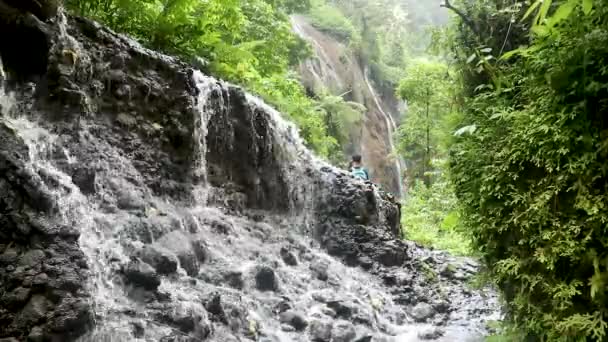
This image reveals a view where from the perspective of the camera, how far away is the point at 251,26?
1291 cm

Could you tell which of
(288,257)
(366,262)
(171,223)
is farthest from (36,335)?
(366,262)

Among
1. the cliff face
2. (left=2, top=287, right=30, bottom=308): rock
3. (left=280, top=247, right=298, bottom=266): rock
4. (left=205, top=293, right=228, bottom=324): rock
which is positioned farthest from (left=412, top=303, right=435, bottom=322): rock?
the cliff face

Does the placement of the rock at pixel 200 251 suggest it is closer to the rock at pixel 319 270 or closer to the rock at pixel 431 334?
the rock at pixel 319 270

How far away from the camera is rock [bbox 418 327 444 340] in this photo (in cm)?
693

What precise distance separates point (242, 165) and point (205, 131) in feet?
3.56

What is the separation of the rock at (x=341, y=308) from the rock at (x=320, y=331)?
580 mm

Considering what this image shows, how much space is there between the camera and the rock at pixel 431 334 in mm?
6925

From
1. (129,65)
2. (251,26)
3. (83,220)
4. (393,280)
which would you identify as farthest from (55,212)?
(251,26)

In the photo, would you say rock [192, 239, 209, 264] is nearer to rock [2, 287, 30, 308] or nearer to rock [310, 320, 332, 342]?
rock [310, 320, 332, 342]

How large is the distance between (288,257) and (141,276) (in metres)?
3.15

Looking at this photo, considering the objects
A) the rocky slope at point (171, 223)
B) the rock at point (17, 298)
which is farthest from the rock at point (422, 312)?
the rock at point (17, 298)

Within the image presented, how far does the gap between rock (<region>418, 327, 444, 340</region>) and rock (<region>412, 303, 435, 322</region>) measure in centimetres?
52

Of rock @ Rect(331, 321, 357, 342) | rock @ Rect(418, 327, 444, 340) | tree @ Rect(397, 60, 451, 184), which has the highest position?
tree @ Rect(397, 60, 451, 184)

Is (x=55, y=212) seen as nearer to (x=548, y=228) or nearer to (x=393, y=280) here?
(x=548, y=228)
